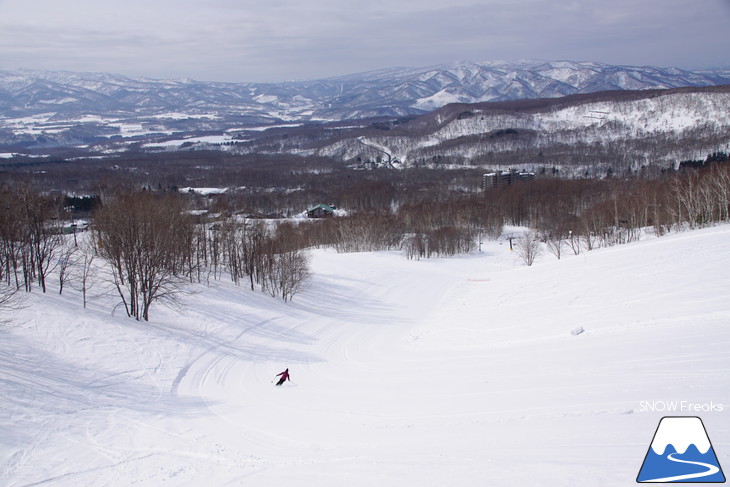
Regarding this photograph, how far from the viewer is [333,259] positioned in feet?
174

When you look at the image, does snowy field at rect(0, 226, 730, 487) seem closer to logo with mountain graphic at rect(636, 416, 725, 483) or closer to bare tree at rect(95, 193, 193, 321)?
logo with mountain graphic at rect(636, 416, 725, 483)

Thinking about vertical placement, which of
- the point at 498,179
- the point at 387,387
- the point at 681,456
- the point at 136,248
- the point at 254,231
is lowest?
the point at 387,387

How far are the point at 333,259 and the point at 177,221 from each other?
21051 millimetres

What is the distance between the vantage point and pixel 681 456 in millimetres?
7305

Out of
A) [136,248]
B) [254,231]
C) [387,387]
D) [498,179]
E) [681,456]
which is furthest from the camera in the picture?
[498,179]

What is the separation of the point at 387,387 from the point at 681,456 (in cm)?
960

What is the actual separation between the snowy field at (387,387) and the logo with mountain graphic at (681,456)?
228 millimetres

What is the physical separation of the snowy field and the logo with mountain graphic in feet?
0.75

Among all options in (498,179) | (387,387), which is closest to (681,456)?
(387,387)

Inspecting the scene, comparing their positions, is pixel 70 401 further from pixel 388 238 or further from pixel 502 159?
pixel 502 159

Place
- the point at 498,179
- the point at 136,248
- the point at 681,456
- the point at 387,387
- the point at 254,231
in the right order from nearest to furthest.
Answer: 1. the point at 681,456
2. the point at 387,387
3. the point at 136,248
4. the point at 254,231
5. the point at 498,179

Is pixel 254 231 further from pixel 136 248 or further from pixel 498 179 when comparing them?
pixel 498 179

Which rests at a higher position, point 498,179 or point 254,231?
point 254,231

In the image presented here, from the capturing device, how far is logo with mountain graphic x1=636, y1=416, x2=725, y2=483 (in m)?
6.72
